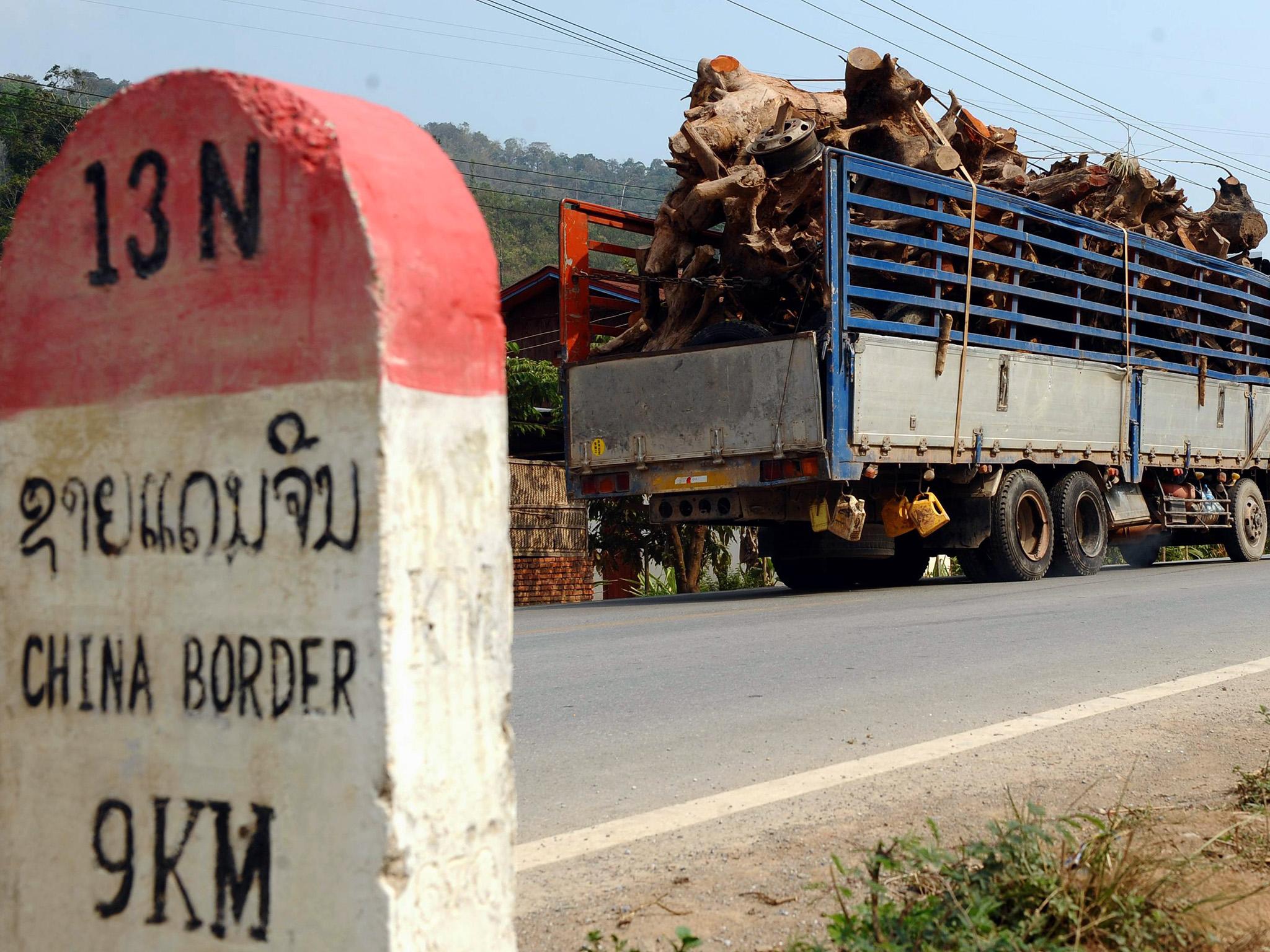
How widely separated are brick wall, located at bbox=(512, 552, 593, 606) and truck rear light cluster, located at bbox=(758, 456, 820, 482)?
656cm

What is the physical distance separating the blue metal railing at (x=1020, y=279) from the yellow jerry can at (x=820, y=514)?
155 cm

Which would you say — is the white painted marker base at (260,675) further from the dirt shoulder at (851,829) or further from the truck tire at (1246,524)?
the truck tire at (1246,524)

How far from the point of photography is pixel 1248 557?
60.8 feet

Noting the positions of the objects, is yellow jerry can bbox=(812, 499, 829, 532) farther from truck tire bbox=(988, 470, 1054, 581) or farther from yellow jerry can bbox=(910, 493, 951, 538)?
truck tire bbox=(988, 470, 1054, 581)

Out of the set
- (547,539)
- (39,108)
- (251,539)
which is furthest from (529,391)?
(251,539)

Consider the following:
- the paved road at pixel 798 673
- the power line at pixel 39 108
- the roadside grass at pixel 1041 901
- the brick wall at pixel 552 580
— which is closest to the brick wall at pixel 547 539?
the brick wall at pixel 552 580

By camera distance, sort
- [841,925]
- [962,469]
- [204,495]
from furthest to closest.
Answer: [962,469] < [841,925] < [204,495]

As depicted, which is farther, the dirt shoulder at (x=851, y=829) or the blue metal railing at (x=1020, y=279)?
the blue metal railing at (x=1020, y=279)

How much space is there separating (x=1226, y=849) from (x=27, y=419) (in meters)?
3.15

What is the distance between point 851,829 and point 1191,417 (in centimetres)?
1426

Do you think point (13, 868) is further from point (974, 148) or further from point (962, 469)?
point (974, 148)

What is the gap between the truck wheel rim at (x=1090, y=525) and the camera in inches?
590

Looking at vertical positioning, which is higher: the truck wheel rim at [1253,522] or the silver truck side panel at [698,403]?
the silver truck side panel at [698,403]

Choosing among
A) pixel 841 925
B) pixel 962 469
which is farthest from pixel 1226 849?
pixel 962 469
